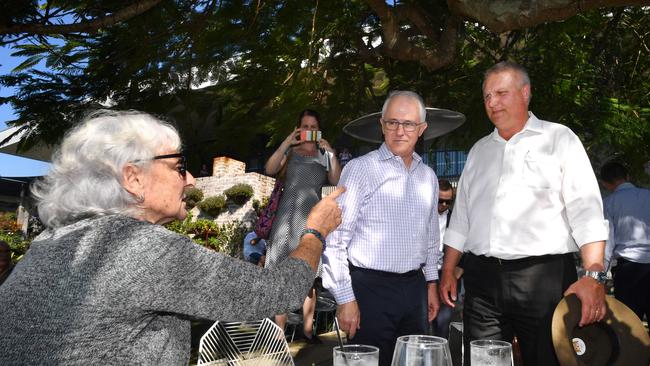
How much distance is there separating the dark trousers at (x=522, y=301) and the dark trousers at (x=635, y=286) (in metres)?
3.56

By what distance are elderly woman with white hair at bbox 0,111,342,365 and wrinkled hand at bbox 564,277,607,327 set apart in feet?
2.67

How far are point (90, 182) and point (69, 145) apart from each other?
0.51 feet

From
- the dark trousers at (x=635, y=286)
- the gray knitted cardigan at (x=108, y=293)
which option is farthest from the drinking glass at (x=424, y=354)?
the dark trousers at (x=635, y=286)

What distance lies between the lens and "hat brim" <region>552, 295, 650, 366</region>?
1.57m

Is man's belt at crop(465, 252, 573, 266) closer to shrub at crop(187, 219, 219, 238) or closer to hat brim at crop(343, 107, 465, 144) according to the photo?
hat brim at crop(343, 107, 465, 144)

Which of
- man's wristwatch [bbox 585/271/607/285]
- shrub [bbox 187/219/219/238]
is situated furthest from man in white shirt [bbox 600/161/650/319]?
shrub [bbox 187/219/219/238]

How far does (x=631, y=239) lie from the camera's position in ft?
17.7

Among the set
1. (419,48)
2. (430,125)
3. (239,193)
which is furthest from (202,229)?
(430,125)

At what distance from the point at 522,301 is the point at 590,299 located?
643 mm

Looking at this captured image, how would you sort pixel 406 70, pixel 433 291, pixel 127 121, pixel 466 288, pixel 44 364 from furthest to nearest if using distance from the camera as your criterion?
pixel 406 70, pixel 433 291, pixel 466 288, pixel 127 121, pixel 44 364

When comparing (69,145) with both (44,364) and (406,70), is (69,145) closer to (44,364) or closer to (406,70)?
(44,364)

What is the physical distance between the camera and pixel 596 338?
167 centimetres

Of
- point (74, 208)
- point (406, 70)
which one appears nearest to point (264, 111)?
point (406, 70)

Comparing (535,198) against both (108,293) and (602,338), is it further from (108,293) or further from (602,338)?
(108,293)
